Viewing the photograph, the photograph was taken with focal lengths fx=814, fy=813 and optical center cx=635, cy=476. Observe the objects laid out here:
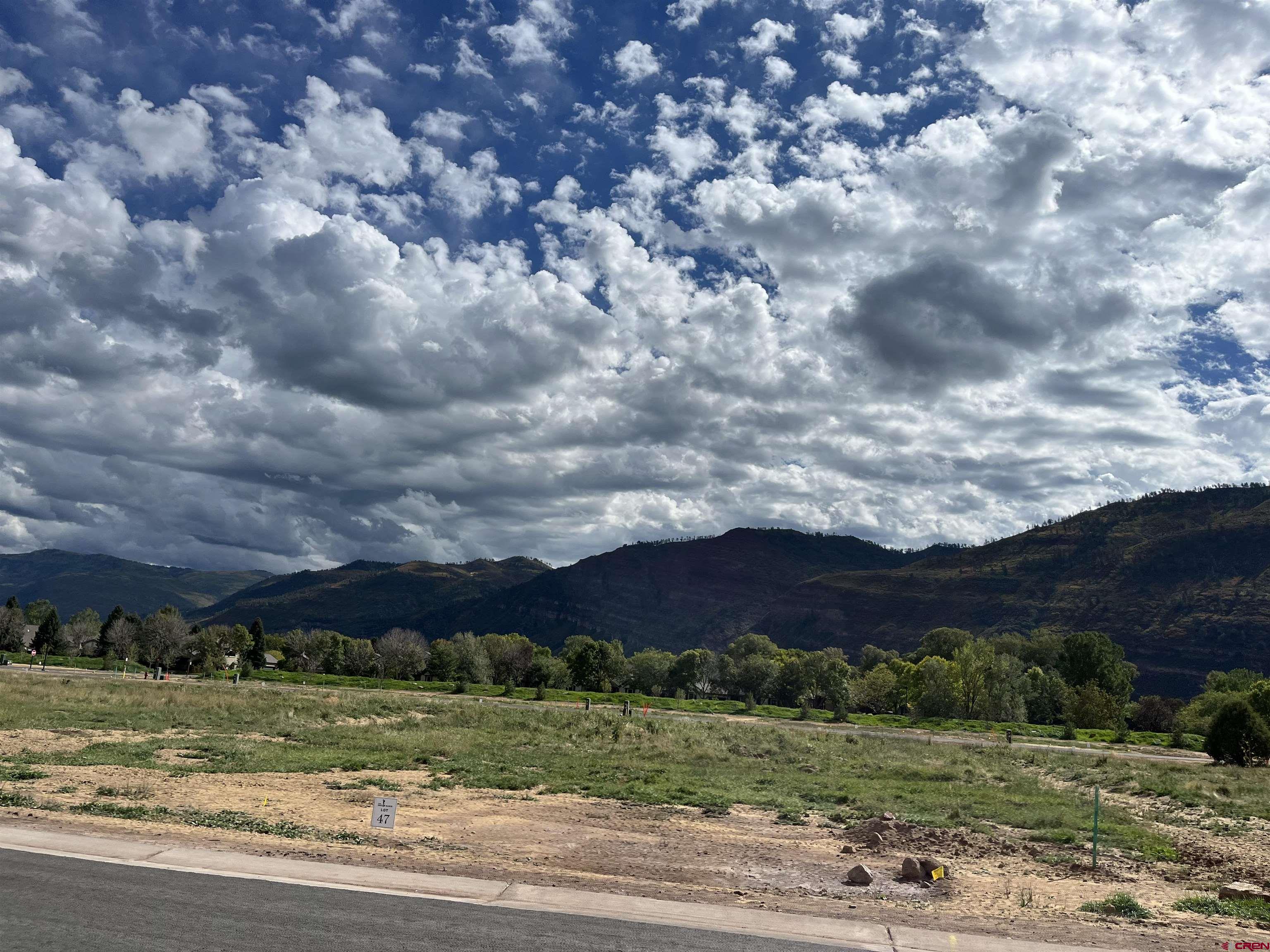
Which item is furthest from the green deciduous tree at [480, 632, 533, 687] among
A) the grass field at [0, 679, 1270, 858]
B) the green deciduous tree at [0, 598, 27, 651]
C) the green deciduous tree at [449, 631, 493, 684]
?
the grass field at [0, 679, 1270, 858]

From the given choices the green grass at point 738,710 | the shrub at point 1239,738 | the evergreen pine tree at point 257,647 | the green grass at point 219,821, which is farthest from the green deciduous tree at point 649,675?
the green grass at point 219,821

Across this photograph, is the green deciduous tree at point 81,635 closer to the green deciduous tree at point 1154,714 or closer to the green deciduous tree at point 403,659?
the green deciduous tree at point 403,659

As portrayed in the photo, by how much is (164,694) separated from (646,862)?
45726mm

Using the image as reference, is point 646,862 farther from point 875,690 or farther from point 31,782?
point 875,690

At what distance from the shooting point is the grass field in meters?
23.5

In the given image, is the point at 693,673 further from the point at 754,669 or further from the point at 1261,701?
the point at 1261,701

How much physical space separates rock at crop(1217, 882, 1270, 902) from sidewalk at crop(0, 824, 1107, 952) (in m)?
5.30

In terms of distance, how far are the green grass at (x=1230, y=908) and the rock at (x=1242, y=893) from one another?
0.24 feet

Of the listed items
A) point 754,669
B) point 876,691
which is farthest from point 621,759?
point 754,669

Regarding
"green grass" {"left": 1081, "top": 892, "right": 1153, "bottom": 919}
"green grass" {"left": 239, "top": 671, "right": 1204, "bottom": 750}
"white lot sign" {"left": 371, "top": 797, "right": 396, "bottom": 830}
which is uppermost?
"white lot sign" {"left": 371, "top": 797, "right": 396, "bottom": 830}

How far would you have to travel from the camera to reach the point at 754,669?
129m

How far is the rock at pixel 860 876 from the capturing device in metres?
14.5

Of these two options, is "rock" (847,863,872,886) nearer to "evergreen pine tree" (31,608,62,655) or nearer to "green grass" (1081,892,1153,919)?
"green grass" (1081,892,1153,919)

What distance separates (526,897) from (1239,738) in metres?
45.0
